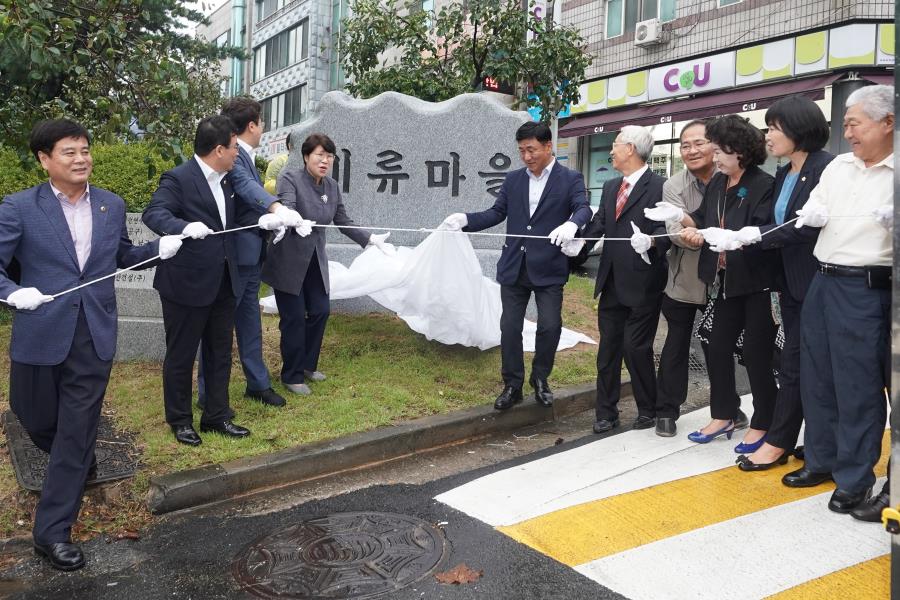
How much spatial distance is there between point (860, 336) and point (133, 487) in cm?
360

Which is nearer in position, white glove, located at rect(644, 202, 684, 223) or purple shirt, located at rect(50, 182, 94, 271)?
purple shirt, located at rect(50, 182, 94, 271)

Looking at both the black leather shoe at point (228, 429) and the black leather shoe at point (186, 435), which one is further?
the black leather shoe at point (228, 429)

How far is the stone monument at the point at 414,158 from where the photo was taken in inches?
324

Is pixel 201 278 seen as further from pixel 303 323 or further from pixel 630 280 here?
pixel 630 280

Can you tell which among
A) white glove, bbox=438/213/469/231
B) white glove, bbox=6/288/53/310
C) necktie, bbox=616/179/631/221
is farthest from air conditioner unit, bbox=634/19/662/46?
white glove, bbox=6/288/53/310

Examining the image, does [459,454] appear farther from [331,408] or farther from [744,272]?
[744,272]

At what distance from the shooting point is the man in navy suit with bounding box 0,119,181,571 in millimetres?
3354

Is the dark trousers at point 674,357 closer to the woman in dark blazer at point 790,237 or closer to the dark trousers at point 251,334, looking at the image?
the woman in dark blazer at point 790,237

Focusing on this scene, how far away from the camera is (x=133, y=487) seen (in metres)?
4.07

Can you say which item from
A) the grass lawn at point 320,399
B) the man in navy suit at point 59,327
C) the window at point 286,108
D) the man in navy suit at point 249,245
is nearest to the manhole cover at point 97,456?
the grass lawn at point 320,399

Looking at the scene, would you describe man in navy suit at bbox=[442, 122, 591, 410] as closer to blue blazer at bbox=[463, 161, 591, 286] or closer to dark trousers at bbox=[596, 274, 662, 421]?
blue blazer at bbox=[463, 161, 591, 286]

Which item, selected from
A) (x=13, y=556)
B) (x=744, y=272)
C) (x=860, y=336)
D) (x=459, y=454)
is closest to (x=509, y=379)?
(x=459, y=454)

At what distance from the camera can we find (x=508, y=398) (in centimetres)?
531

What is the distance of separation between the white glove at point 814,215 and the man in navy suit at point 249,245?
297cm
